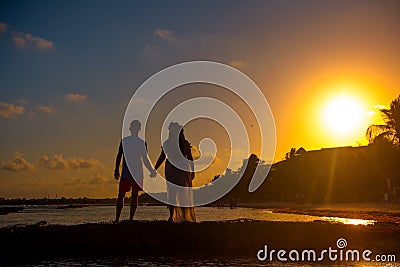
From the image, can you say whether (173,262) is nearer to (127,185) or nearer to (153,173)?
(127,185)


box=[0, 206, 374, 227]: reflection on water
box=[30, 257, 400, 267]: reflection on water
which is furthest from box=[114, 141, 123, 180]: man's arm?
box=[0, 206, 374, 227]: reflection on water

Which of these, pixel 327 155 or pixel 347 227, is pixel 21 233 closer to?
pixel 347 227

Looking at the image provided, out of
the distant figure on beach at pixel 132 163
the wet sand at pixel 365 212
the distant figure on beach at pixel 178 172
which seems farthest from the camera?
the wet sand at pixel 365 212

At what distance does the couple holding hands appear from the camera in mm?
12969

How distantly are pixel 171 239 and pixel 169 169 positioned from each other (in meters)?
2.35

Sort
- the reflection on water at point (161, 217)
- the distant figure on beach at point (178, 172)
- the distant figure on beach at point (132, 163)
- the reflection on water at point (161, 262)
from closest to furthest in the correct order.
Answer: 1. the reflection on water at point (161, 262)
2. the distant figure on beach at point (132, 163)
3. the distant figure on beach at point (178, 172)
4. the reflection on water at point (161, 217)

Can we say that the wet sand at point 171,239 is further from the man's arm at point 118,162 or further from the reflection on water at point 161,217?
the reflection on water at point 161,217

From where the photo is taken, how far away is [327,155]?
6850 centimetres

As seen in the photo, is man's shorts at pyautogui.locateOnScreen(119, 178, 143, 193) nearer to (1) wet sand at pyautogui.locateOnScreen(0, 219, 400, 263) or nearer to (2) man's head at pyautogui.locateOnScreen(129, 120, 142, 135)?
(1) wet sand at pyautogui.locateOnScreen(0, 219, 400, 263)

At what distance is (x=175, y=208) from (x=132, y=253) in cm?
235

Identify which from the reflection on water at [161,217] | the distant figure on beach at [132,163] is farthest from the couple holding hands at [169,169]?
the reflection on water at [161,217]

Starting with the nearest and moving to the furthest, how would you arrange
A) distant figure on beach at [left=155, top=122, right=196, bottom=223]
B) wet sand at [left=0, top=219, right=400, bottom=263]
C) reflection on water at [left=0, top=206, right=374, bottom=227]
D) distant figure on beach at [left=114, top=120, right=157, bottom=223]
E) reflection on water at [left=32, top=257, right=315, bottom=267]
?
reflection on water at [left=32, top=257, right=315, bottom=267] < wet sand at [left=0, top=219, right=400, bottom=263] < distant figure on beach at [left=114, top=120, right=157, bottom=223] < distant figure on beach at [left=155, top=122, right=196, bottom=223] < reflection on water at [left=0, top=206, right=374, bottom=227]

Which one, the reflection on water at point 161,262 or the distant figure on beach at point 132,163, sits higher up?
the distant figure on beach at point 132,163

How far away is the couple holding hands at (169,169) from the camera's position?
42.5 feet
